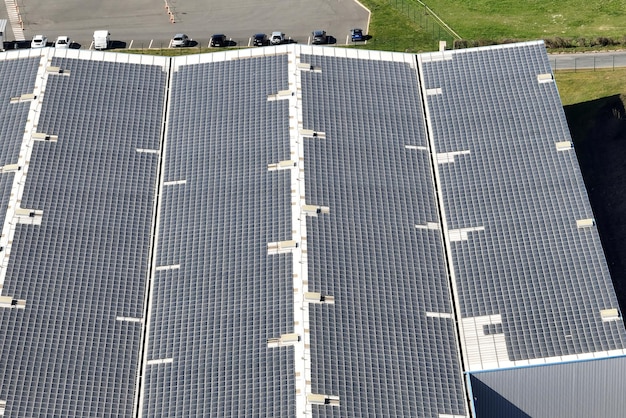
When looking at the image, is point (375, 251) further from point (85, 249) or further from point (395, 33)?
point (395, 33)

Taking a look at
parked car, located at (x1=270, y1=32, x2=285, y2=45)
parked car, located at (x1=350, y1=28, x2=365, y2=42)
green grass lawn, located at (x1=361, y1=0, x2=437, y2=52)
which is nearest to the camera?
parked car, located at (x1=270, y1=32, x2=285, y2=45)

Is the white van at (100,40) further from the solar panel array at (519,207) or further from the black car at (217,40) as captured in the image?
the solar panel array at (519,207)

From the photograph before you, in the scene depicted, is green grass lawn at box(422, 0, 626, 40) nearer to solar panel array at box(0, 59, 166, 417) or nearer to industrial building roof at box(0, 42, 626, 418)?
industrial building roof at box(0, 42, 626, 418)

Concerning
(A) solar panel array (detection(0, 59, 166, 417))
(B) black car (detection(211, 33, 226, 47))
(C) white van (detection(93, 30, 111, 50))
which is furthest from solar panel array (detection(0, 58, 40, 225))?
(B) black car (detection(211, 33, 226, 47))

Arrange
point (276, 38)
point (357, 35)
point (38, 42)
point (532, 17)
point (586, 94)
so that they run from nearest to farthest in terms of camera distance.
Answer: point (586, 94) < point (38, 42) < point (276, 38) < point (357, 35) < point (532, 17)

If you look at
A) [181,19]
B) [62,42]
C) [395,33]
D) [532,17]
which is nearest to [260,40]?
[181,19]

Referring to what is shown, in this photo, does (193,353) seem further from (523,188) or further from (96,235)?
(523,188)

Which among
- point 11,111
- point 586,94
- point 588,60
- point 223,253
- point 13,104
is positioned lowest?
point 223,253
